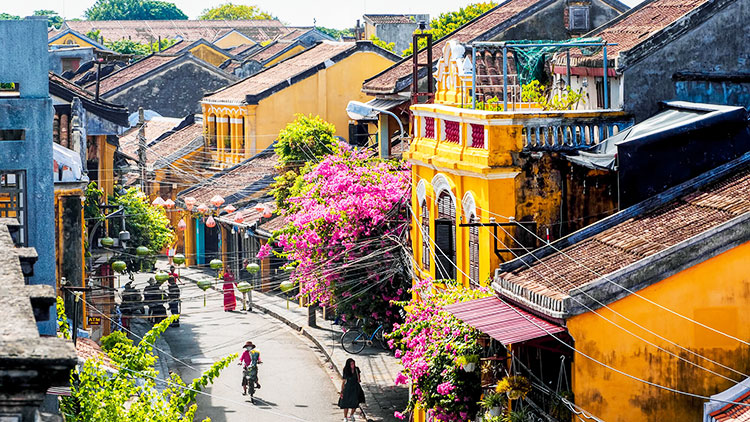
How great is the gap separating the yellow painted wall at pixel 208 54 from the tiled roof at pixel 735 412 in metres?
65.2

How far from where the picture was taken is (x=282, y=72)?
51438 millimetres

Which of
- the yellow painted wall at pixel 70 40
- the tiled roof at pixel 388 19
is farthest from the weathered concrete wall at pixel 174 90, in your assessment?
the yellow painted wall at pixel 70 40

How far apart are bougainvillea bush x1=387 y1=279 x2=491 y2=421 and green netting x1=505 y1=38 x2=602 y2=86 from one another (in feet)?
13.2

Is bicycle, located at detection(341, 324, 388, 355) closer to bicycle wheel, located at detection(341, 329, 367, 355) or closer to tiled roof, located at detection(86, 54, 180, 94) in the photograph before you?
bicycle wheel, located at detection(341, 329, 367, 355)

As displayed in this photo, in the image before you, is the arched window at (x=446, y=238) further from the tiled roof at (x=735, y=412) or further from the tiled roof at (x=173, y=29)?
the tiled roof at (x=173, y=29)

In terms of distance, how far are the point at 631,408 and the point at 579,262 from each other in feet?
7.18

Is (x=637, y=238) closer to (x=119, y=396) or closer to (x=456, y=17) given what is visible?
(x=119, y=396)

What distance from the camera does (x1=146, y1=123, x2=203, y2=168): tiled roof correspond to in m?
53.1

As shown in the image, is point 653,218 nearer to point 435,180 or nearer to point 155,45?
point 435,180

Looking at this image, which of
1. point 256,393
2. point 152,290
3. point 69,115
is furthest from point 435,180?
point 152,290

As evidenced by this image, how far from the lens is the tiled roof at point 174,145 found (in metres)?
53.1

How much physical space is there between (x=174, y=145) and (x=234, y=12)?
100.0 metres

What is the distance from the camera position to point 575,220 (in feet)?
64.7

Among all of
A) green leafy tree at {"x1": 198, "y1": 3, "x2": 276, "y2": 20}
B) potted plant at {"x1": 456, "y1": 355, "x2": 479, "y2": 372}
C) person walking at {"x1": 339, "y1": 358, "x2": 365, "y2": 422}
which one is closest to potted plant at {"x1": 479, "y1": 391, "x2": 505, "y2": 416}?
potted plant at {"x1": 456, "y1": 355, "x2": 479, "y2": 372}
